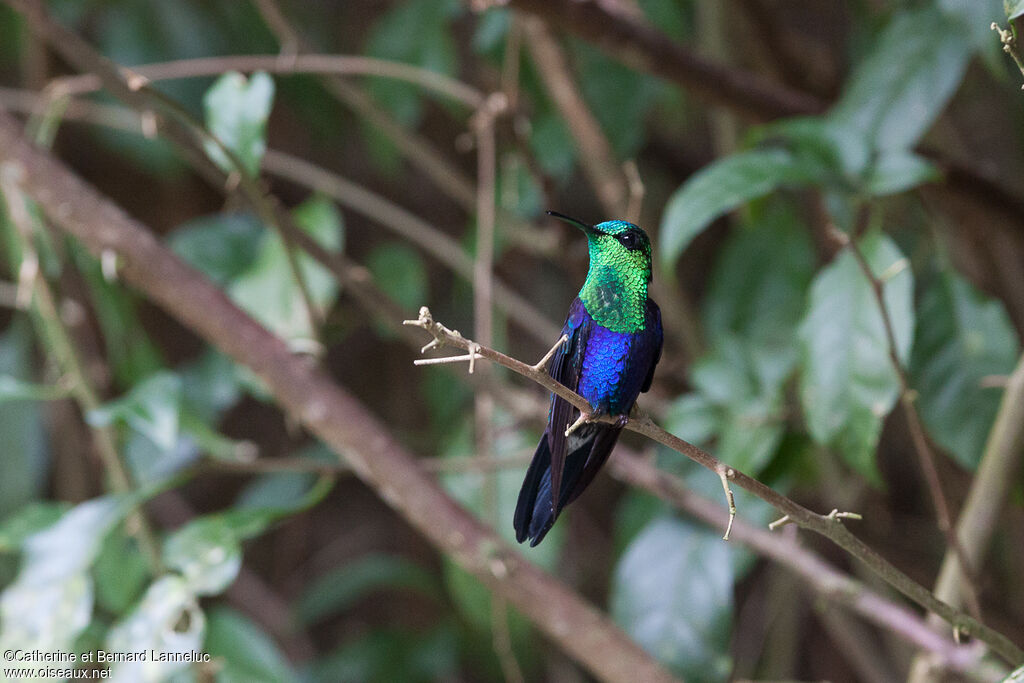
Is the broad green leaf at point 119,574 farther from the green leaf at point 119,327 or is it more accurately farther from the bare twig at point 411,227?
the bare twig at point 411,227

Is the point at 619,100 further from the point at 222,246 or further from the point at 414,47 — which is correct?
the point at 222,246

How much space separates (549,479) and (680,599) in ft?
2.76

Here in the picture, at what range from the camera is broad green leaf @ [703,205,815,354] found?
5.92ft

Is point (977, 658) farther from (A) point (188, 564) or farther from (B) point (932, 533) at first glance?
(B) point (932, 533)

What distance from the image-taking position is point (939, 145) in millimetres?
1934

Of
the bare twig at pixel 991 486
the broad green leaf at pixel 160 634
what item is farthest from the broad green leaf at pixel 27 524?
the bare twig at pixel 991 486

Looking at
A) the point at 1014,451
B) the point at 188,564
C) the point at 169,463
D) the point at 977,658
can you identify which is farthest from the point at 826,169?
the point at 169,463

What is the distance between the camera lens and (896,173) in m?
1.27

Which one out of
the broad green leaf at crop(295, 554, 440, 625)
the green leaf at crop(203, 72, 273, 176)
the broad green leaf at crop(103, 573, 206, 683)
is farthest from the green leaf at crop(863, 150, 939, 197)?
the broad green leaf at crop(295, 554, 440, 625)

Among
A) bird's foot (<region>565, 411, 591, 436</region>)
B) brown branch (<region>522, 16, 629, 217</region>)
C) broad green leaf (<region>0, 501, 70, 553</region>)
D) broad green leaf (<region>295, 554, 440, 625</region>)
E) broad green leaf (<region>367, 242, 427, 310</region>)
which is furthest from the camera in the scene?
broad green leaf (<region>295, 554, 440, 625</region>)

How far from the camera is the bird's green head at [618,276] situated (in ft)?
2.37

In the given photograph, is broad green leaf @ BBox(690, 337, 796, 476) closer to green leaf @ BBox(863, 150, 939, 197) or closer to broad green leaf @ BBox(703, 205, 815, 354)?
broad green leaf @ BBox(703, 205, 815, 354)

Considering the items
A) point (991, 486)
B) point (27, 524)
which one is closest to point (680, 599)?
point (991, 486)

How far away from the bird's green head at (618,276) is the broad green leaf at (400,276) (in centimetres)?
130
